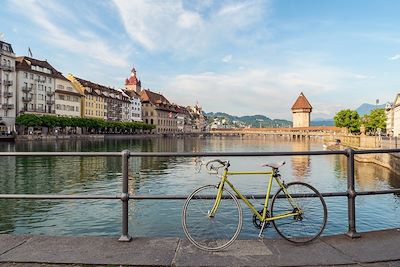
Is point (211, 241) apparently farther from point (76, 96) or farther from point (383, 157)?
point (76, 96)

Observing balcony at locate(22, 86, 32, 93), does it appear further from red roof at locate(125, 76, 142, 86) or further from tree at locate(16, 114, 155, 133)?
red roof at locate(125, 76, 142, 86)

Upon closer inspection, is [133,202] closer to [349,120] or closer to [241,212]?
[241,212]

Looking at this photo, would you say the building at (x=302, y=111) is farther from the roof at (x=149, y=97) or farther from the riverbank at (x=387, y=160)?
the riverbank at (x=387, y=160)

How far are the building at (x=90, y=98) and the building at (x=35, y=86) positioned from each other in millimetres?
13348

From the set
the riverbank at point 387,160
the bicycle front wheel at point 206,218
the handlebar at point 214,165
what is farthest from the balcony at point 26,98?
the handlebar at point 214,165

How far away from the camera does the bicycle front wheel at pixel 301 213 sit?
495 cm

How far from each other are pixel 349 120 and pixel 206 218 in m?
125

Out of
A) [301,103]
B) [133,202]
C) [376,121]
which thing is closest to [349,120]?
[376,121]

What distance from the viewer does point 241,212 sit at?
4816 millimetres

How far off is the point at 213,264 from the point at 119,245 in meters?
1.33

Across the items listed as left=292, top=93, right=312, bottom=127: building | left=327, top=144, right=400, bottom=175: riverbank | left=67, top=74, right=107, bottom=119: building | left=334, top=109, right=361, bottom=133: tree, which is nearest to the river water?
left=327, top=144, right=400, bottom=175: riverbank

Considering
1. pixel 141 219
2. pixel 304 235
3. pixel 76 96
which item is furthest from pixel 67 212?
pixel 76 96

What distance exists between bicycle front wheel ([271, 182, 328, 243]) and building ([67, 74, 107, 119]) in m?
120

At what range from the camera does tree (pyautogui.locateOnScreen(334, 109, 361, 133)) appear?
120m
